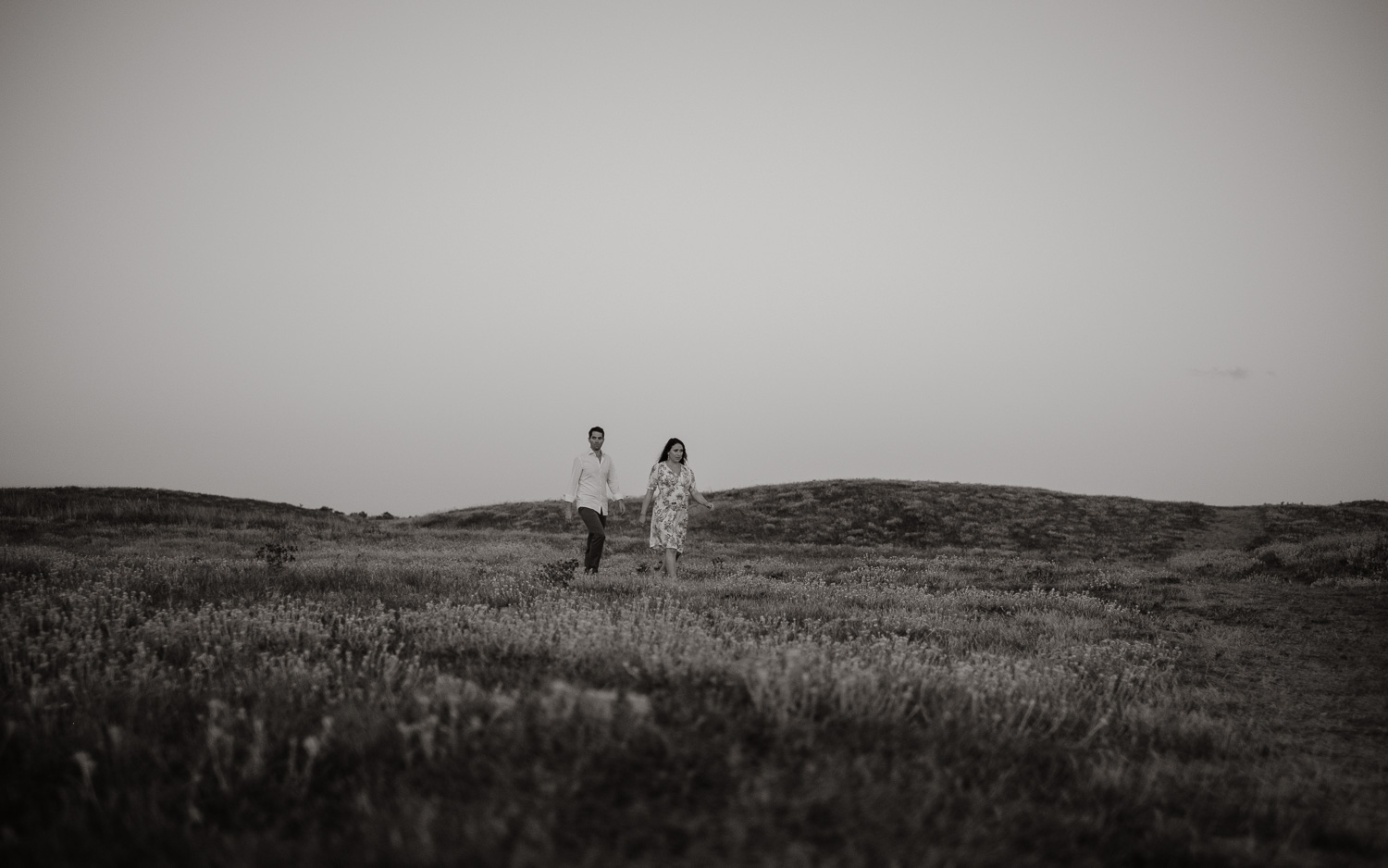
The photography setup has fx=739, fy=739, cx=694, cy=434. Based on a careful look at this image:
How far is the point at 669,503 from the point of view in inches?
593

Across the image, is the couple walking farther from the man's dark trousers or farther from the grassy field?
the grassy field

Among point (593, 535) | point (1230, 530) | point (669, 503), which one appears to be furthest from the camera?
point (1230, 530)

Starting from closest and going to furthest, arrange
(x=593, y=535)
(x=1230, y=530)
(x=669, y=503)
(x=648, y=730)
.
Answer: (x=648, y=730), (x=593, y=535), (x=669, y=503), (x=1230, y=530)

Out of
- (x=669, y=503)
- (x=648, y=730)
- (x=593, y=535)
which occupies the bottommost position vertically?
(x=648, y=730)

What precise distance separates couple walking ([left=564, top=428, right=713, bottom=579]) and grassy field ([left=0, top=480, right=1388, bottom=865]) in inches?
119

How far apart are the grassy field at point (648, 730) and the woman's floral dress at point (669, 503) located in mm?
3755

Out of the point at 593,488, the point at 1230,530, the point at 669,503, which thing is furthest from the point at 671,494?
the point at 1230,530

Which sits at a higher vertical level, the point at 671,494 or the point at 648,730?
the point at 671,494

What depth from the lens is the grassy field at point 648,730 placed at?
10.2ft

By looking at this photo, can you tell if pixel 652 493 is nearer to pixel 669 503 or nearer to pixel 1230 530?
pixel 669 503

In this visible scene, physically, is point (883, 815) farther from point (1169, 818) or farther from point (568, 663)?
point (568, 663)

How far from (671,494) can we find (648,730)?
11.2 m

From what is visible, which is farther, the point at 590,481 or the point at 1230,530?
the point at 1230,530

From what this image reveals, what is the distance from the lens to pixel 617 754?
3676 millimetres
